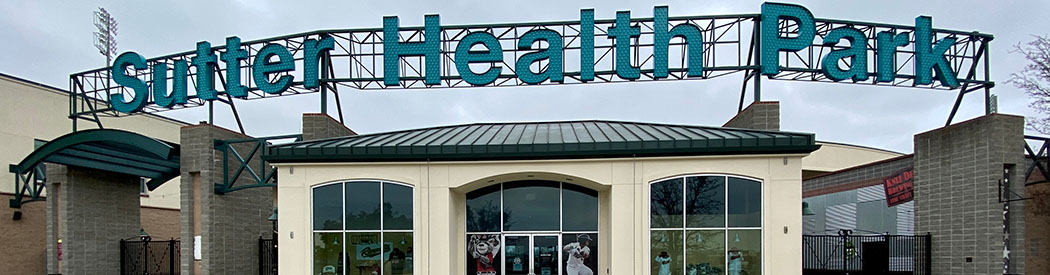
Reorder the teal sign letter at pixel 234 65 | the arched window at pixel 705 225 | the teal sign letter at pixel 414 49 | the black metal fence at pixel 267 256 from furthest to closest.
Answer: the teal sign letter at pixel 234 65 → the teal sign letter at pixel 414 49 → the black metal fence at pixel 267 256 → the arched window at pixel 705 225

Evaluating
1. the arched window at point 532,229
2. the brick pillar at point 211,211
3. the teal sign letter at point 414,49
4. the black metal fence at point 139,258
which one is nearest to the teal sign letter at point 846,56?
the arched window at point 532,229

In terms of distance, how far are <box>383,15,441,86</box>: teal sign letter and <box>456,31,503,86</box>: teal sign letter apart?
651 mm

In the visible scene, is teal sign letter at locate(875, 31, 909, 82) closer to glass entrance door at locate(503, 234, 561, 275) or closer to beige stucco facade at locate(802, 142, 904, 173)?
glass entrance door at locate(503, 234, 561, 275)

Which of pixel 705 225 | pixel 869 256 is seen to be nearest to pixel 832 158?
pixel 869 256

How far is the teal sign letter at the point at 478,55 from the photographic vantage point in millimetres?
18550

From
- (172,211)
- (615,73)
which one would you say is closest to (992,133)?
(615,73)

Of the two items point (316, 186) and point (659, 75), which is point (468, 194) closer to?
point (316, 186)

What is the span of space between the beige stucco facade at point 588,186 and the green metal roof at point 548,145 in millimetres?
215

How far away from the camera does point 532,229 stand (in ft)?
50.9

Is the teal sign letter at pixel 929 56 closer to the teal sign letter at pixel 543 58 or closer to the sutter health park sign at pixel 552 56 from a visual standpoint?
the sutter health park sign at pixel 552 56

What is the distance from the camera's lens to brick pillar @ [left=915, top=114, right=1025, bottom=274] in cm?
1457

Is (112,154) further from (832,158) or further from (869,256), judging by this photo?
(832,158)

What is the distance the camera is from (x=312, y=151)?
14.4m

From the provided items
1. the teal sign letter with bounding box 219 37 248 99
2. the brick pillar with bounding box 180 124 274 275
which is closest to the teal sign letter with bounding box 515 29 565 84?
the brick pillar with bounding box 180 124 274 275
